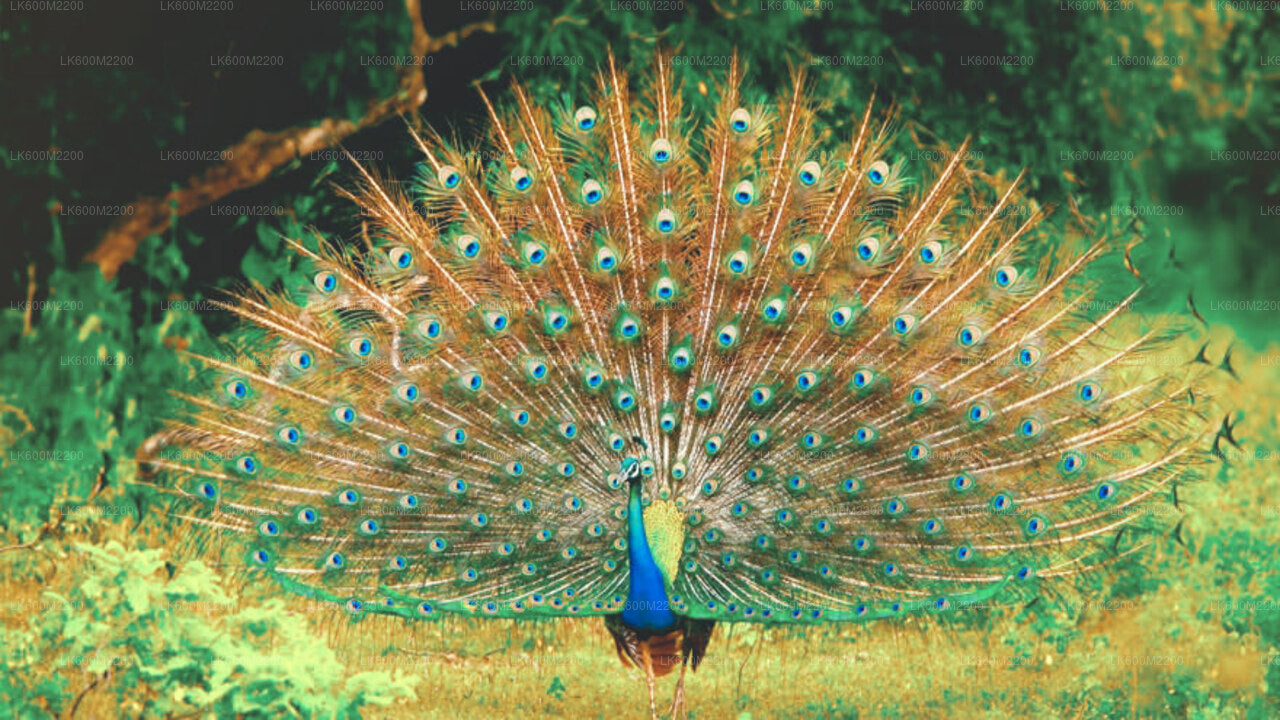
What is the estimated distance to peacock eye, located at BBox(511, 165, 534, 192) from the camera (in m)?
7.19

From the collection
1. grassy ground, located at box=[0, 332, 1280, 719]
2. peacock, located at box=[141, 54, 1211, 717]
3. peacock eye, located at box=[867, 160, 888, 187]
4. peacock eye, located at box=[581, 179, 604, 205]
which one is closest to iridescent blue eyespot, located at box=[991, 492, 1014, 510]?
peacock, located at box=[141, 54, 1211, 717]

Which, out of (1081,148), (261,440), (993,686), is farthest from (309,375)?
(1081,148)

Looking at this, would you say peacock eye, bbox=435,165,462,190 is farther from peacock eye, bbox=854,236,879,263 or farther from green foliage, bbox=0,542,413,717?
green foliage, bbox=0,542,413,717

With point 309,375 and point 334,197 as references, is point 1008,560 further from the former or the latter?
point 334,197

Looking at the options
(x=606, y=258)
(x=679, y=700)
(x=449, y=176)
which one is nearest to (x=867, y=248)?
(x=606, y=258)

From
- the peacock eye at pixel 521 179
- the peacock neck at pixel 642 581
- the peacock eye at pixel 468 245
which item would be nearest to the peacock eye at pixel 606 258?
the peacock eye at pixel 521 179

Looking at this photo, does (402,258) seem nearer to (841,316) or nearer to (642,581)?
(642,581)

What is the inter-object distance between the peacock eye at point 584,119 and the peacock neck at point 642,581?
1.66 m

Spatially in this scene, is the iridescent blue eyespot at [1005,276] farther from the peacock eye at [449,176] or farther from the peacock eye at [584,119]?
the peacock eye at [449,176]

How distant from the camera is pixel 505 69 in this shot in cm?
1125

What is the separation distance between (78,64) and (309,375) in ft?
16.0

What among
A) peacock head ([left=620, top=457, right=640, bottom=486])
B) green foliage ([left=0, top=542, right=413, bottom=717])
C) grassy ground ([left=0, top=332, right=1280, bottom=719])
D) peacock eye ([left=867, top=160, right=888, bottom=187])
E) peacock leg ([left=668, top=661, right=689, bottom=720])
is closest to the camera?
green foliage ([left=0, top=542, right=413, bottom=717])

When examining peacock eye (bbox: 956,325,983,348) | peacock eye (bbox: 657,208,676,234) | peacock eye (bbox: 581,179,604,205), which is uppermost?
peacock eye (bbox: 581,179,604,205)

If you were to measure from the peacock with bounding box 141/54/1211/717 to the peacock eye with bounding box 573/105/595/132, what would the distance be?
1 cm
